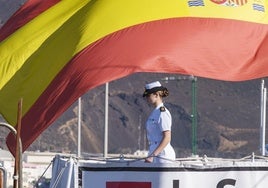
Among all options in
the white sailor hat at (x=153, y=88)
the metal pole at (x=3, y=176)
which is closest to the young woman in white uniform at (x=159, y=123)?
the white sailor hat at (x=153, y=88)

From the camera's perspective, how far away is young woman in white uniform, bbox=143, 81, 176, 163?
44.6ft

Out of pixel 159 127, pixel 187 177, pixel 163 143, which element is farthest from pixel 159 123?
pixel 187 177

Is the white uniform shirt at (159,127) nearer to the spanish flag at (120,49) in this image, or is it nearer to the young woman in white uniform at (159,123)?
the young woman in white uniform at (159,123)

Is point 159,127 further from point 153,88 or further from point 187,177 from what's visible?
point 187,177

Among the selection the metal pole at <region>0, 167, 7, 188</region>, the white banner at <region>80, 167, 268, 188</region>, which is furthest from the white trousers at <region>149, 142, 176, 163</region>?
the metal pole at <region>0, 167, 7, 188</region>

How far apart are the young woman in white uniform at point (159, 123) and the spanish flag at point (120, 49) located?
45 centimetres

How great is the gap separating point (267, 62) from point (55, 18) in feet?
9.27

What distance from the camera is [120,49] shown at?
1479 cm

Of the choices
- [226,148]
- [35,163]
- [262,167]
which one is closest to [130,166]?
[262,167]

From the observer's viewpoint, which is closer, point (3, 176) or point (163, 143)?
point (3, 176)

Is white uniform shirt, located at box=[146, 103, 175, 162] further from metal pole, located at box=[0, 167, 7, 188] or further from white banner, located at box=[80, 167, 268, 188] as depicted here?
metal pole, located at box=[0, 167, 7, 188]

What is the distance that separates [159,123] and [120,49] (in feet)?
4.45

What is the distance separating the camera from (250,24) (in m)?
15.3

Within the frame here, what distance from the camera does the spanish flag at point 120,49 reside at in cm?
1443
